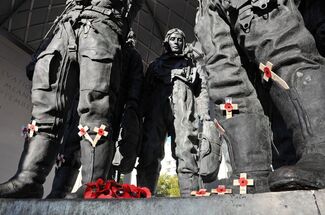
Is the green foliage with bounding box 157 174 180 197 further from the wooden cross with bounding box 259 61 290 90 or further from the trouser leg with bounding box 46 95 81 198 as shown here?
the wooden cross with bounding box 259 61 290 90

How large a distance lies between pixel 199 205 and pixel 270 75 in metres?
0.66

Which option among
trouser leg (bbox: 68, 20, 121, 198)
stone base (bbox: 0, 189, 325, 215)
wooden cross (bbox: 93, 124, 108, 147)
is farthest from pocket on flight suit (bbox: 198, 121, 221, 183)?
stone base (bbox: 0, 189, 325, 215)

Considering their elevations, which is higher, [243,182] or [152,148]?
[152,148]

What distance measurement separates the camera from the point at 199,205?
3.99 feet

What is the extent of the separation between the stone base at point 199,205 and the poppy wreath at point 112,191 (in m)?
0.19

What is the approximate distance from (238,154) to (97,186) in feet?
2.14

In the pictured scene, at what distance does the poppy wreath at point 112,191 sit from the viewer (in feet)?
5.30

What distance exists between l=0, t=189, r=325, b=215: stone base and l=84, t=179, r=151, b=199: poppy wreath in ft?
0.64

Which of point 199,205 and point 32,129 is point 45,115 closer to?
point 32,129

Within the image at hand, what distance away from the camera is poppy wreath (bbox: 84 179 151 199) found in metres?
1.61

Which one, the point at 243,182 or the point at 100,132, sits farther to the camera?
the point at 100,132

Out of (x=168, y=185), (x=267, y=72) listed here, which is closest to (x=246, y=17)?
Result: (x=267, y=72)

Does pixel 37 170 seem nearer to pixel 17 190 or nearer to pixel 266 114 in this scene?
pixel 17 190

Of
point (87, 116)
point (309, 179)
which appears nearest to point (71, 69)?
point (87, 116)
